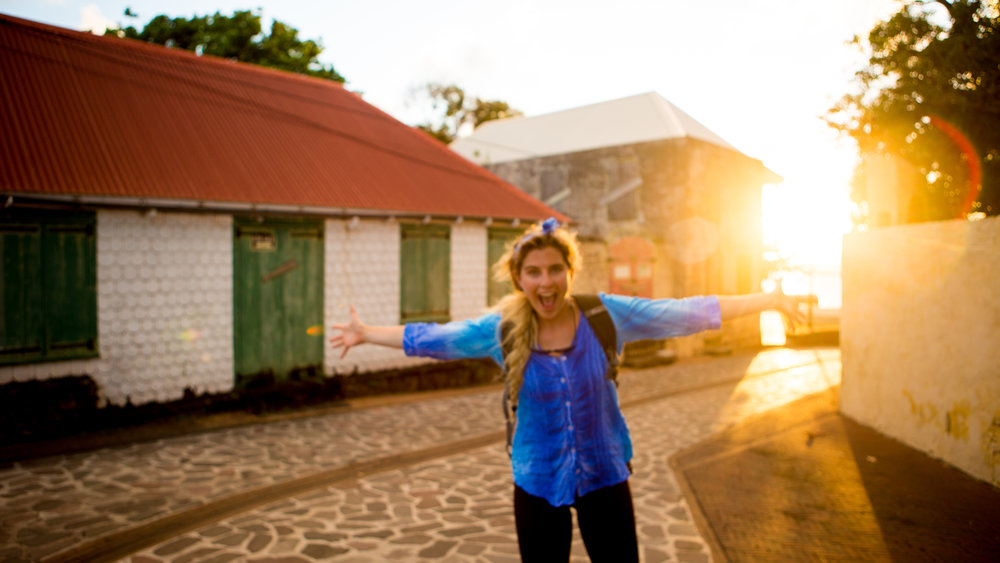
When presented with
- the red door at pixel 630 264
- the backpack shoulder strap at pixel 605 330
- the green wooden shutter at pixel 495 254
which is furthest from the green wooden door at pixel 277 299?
the red door at pixel 630 264

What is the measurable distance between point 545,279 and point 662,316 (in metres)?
0.56

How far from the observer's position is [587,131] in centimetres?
1980

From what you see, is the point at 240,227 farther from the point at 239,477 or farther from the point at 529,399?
the point at 529,399

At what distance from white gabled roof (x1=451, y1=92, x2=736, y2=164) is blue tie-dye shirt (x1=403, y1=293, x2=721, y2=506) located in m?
15.2

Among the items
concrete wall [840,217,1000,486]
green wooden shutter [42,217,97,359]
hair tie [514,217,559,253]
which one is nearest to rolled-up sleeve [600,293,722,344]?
hair tie [514,217,559,253]

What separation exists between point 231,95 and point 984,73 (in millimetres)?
13946

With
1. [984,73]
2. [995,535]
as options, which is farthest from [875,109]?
[995,535]

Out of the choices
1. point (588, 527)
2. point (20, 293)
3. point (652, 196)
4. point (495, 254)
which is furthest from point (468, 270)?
point (588, 527)

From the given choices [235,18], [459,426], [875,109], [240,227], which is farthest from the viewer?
[235,18]

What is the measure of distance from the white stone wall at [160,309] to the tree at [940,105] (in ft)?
43.3

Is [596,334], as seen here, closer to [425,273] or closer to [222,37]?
[425,273]

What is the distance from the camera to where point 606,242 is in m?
17.2

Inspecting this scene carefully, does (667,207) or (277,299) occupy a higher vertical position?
(667,207)

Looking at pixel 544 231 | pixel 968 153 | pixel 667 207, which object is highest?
pixel 968 153
